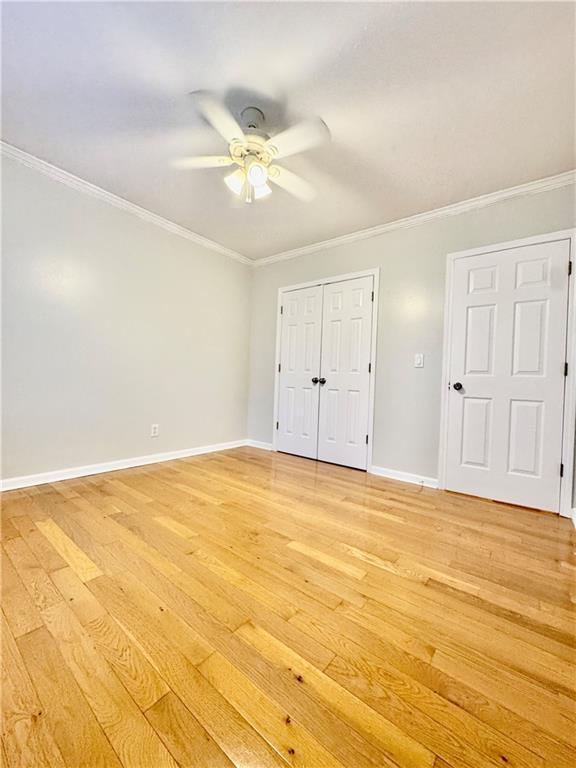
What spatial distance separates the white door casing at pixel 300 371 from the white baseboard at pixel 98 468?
0.92m

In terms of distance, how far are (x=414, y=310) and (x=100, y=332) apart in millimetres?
2910

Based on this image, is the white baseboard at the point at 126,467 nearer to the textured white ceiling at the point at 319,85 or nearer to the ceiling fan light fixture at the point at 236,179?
the textured white ceiling at the point at 319,85

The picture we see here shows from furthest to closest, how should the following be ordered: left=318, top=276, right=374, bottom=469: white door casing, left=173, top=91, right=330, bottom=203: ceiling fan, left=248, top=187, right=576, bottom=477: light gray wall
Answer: left=318, top=276, right=374, bottom=469: white door casing → left=248, top=187, right=576, bottom=477: light gray wall → left=173, top=91, right=330, bottom=203: ceiling fan

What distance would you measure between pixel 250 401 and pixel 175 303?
5.23 feet

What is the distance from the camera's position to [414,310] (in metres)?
2.97

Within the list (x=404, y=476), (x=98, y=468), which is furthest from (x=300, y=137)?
(x=98, y=468)

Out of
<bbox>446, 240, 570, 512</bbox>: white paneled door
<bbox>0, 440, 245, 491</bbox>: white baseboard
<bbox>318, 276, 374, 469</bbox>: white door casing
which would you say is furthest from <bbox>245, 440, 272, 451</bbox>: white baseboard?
<bbox>446, 240, 570, 512</bbox>: white paneled door

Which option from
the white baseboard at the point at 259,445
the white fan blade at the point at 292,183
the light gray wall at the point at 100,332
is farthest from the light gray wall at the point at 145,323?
the white fan blade at the point at 292,183

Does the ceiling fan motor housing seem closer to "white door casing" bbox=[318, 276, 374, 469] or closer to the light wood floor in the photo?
"white door casing" bbox=[318, 276, 374, 469]

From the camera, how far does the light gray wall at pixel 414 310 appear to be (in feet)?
8.60

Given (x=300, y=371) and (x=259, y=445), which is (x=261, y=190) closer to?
(x=300, y=371)

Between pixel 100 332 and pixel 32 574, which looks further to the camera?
pixel 100 332

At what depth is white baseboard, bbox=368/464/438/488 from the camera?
112 inches

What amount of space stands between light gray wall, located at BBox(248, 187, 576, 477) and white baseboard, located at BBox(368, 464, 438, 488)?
0.14 ft
